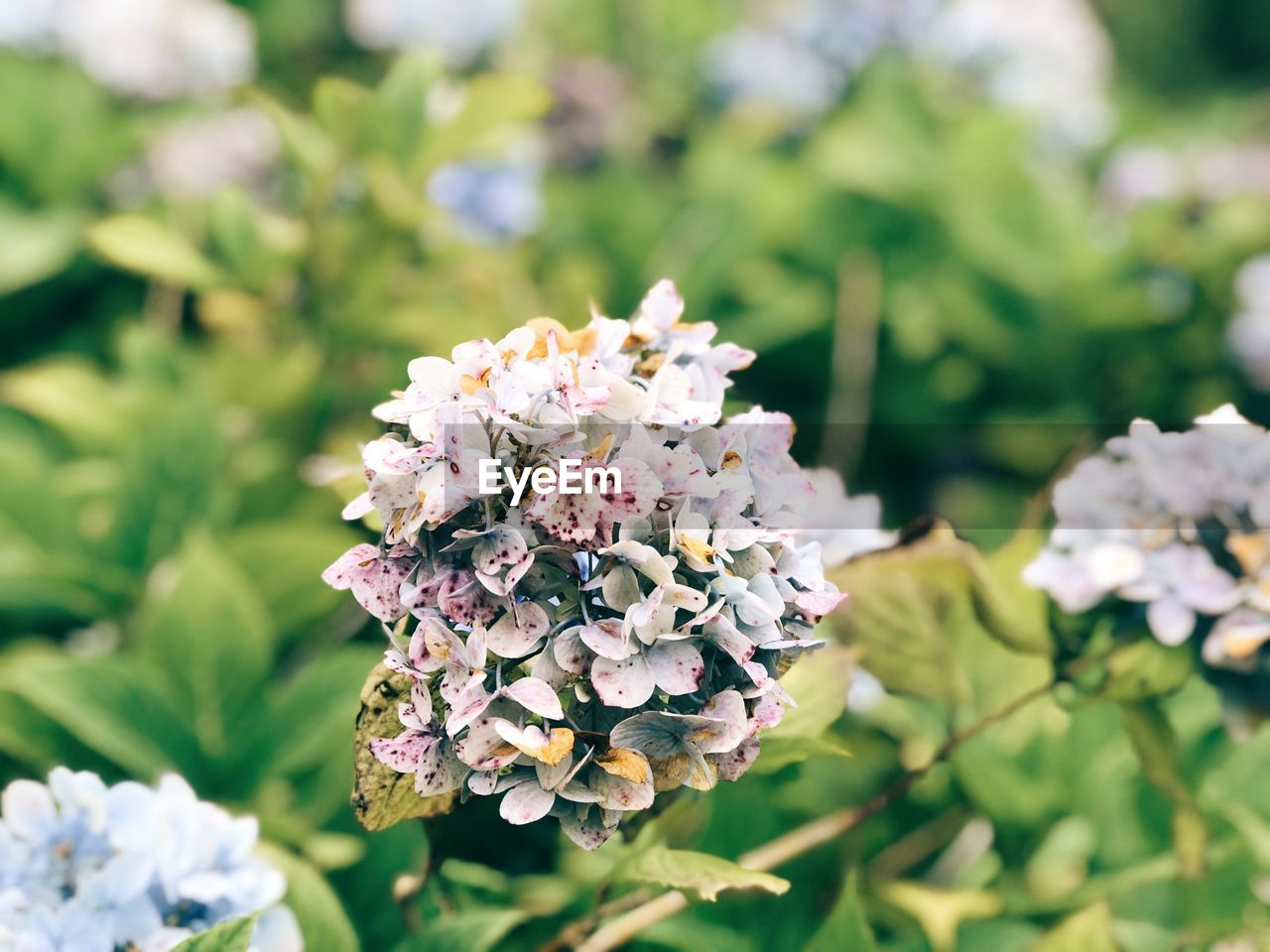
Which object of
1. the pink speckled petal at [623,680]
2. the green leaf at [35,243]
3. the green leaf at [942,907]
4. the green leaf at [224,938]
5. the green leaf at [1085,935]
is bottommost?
the green leaf at [942,907]

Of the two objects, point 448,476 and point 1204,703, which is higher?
point 448,476

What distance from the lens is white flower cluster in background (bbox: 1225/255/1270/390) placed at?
4.72ft

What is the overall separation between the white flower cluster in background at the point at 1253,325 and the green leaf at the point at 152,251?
1.25m

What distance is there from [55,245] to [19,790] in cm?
89

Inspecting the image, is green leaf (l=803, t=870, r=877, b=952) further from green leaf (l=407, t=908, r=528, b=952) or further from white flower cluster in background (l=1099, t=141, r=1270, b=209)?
white flower cluster in background (l=1099, t=141, r=1270, b=209)

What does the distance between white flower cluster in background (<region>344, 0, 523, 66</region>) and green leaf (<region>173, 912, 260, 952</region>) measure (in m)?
1.54

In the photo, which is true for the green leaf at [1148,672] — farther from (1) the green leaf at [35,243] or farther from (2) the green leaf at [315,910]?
(1) the green leaf at [35,243]

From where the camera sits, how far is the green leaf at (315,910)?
2.09ft

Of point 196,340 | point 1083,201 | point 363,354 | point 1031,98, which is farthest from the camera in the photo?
point 1031,98

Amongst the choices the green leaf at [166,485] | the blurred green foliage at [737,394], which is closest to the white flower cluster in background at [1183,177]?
the blurred green foliage at [737,394]

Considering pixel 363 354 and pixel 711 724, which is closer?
pixel 711 724

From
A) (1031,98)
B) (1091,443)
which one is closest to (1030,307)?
(1091,443)

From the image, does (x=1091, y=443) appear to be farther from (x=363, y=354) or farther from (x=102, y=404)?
(x=102, y=404)

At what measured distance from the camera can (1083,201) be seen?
1.70 m
